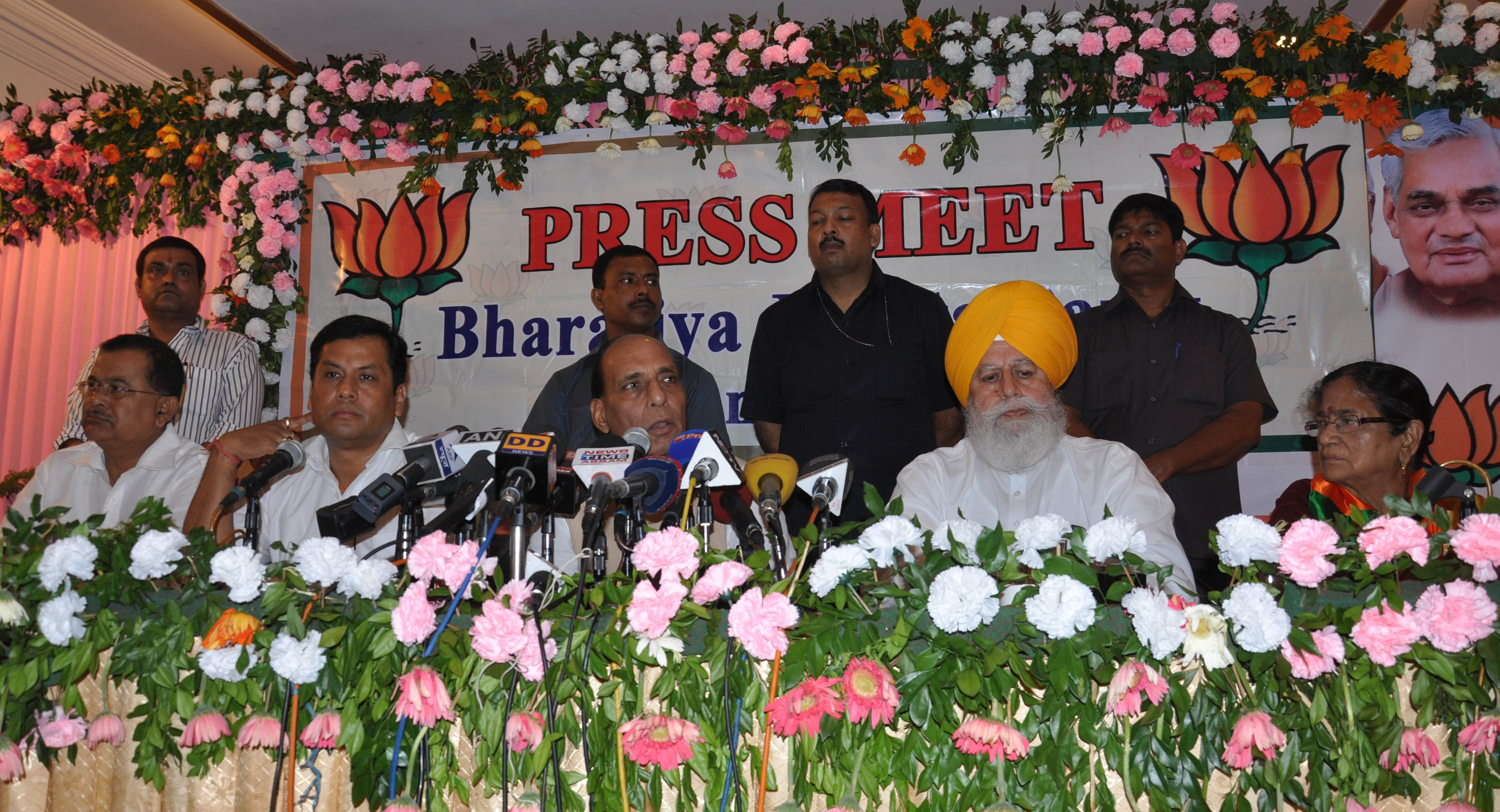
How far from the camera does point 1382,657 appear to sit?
159 centimetres

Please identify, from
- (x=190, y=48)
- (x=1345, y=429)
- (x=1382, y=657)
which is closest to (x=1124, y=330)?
(x=1345, y=429)

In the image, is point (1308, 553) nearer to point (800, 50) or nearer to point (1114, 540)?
point (1114, 540)

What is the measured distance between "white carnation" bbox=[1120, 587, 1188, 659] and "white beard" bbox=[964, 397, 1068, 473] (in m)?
1.49

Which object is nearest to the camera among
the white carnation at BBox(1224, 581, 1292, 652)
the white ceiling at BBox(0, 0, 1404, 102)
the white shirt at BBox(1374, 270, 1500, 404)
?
the white carnation at BBox(1224, 581, 1292, 652)

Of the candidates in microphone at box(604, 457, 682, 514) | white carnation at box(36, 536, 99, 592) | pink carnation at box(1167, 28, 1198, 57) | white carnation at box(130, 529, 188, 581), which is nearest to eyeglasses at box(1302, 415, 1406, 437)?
pink carnation at box(1167, 28, 1198, 57)

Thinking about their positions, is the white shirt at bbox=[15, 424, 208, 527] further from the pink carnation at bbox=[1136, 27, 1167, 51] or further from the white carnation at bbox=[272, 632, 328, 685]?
the pink carnation at bbox=[1136, 27, 1167, 51]

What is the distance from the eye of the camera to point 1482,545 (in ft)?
5.47

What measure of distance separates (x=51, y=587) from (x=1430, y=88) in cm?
540

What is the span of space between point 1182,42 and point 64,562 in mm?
4647

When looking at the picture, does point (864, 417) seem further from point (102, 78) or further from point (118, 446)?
point (102, 78)

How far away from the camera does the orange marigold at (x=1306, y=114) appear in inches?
178

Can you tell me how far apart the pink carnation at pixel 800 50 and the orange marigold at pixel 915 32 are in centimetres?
46

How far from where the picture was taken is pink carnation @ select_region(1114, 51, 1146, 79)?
4.57 metres

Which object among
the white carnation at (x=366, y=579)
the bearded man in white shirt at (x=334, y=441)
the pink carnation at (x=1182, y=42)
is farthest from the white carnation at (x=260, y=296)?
the pink carnation at (x=1182, y=42)
